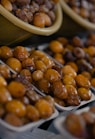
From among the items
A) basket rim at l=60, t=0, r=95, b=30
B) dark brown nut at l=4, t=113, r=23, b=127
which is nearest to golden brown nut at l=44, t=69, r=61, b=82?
dark brown nut at l=4, t=113, r=23, b=127

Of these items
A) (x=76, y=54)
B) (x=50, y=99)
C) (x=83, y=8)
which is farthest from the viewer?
(x=83, y=8)

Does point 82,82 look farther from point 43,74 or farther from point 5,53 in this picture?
point 5,53

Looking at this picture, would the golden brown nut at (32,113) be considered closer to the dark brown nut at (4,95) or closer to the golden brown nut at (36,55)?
the dark brown nut at (4,95)

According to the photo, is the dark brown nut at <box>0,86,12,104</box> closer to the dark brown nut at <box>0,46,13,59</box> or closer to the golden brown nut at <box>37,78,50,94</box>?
the golden brown nut at <box>37,78,50,94</box>

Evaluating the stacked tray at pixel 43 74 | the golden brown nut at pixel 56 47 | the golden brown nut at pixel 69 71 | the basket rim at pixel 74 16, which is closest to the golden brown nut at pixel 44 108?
the stacked tray at pixel 43 74

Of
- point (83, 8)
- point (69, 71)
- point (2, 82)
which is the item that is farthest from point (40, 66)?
point (83, 8)

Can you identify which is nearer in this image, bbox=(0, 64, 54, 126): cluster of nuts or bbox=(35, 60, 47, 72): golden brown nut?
bbox=(0, 64, 54, 126): cluster of nuts
